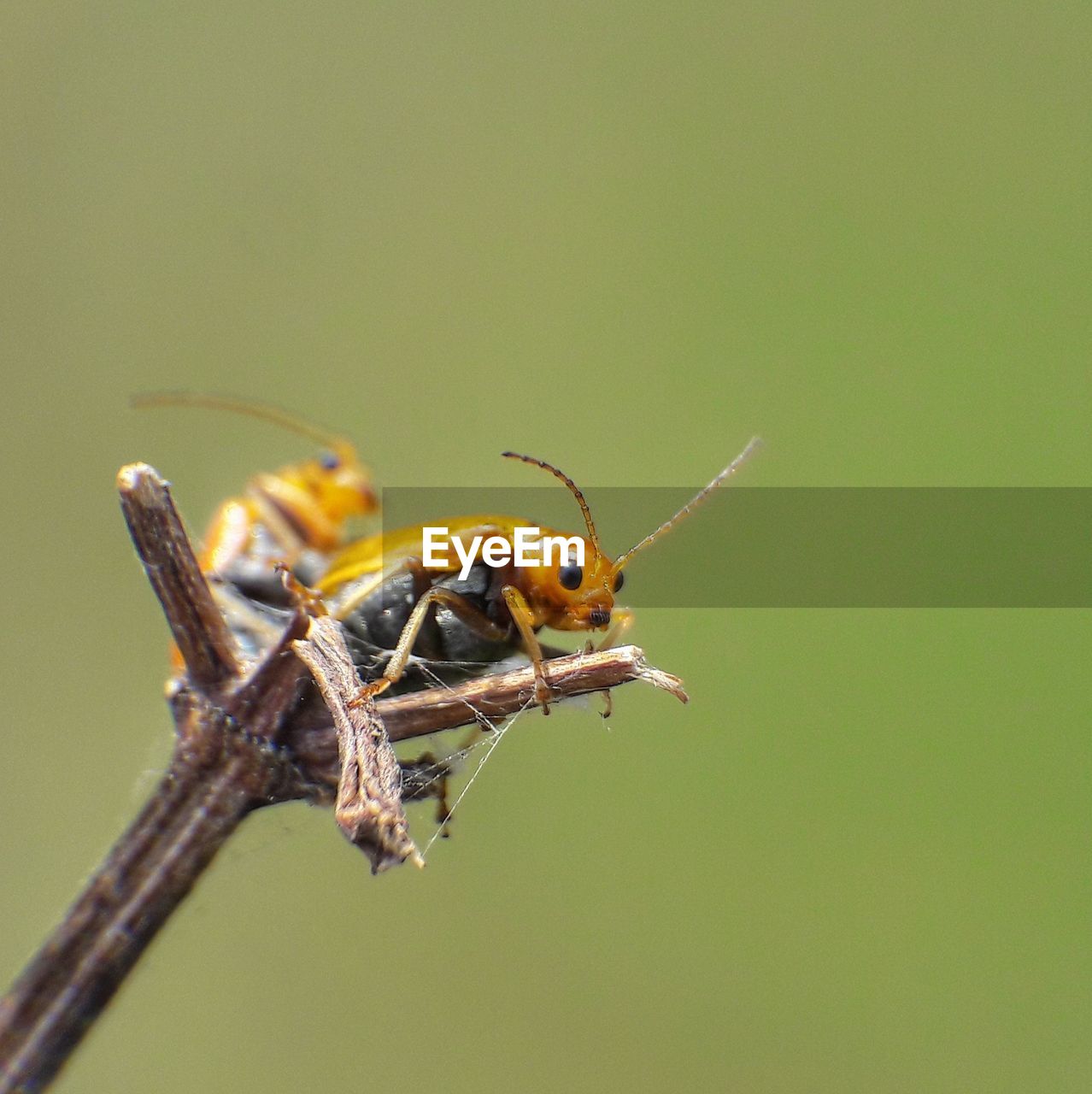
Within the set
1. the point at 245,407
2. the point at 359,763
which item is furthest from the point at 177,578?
the point at 245,407

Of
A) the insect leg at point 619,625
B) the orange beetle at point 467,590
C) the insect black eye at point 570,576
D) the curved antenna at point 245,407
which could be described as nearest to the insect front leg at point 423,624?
the orange beetle at point 467,590

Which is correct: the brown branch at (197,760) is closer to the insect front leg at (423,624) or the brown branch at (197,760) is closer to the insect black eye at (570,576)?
the insect front leg at (423,624)

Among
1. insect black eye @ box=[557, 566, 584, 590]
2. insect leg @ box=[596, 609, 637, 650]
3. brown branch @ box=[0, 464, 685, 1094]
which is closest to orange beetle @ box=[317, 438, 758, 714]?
insect black eye @ box=[557, 566, 584, 590]

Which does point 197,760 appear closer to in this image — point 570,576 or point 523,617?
point 523,617

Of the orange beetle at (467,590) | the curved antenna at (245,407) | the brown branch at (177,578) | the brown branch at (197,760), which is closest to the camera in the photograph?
the brown branch at (197,760)

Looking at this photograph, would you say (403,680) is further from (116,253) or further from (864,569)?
(116,253)

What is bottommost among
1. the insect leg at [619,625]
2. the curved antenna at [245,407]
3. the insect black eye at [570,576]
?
the insect leg at [619,625]

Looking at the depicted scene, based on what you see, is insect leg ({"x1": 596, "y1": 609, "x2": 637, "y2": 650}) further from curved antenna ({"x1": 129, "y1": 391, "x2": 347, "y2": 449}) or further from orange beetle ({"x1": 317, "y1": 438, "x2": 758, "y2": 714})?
curved antenna ({"x1": 129, "y1": 391, "x2": 347, "y2": 449})
